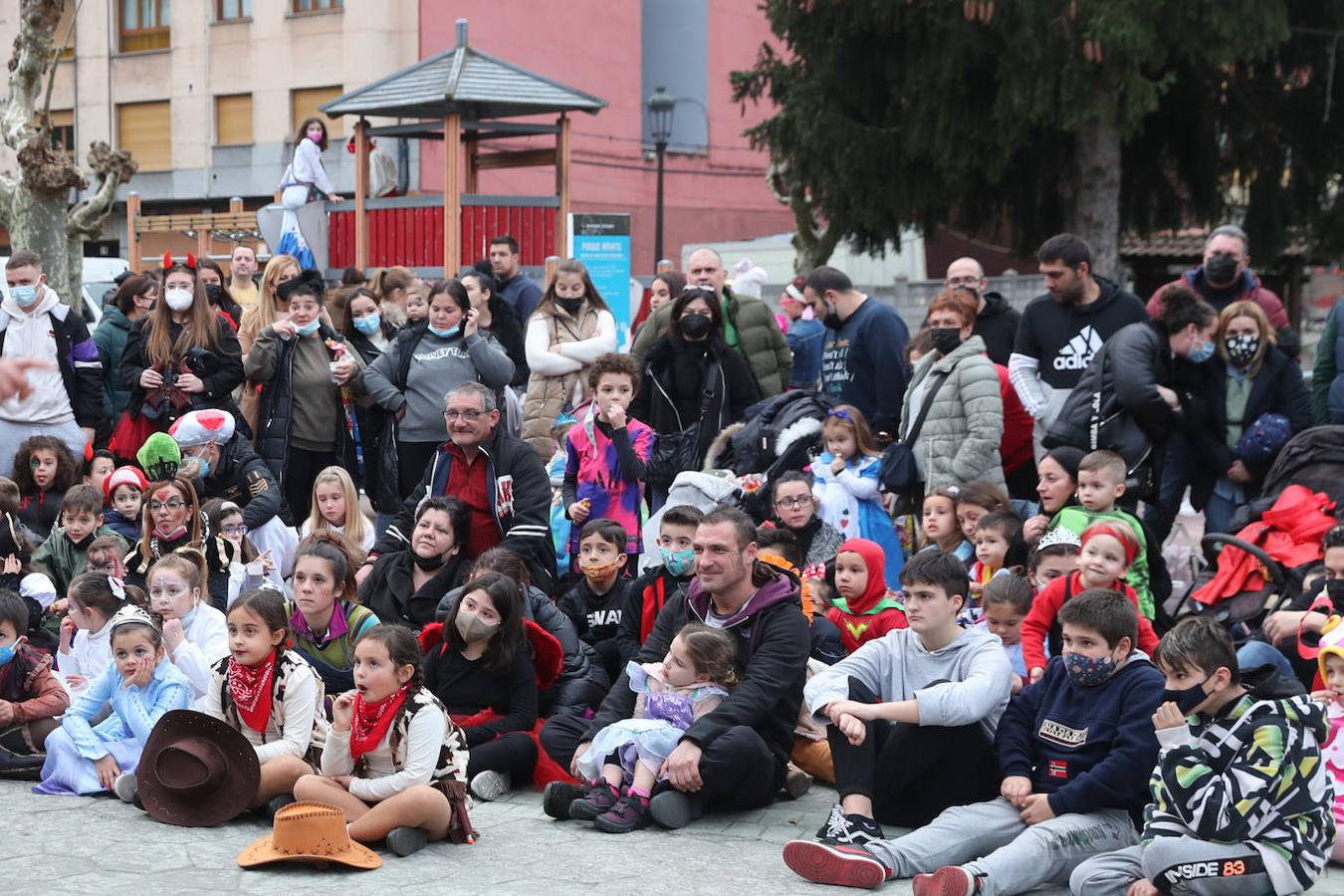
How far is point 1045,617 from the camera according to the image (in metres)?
7.00

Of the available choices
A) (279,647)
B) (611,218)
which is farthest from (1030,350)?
(611,218)

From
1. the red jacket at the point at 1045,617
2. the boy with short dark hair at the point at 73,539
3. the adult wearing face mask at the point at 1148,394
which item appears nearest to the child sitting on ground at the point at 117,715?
the boy with short dark hair at the point at 73,539

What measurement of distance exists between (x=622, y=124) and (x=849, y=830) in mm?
30839

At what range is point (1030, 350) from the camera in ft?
29.8

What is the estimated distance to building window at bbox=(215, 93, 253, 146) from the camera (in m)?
34.3

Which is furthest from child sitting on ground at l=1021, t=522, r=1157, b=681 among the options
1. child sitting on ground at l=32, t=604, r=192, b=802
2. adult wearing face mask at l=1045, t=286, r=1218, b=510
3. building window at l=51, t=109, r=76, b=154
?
building window at l=51, t=109, r=76, b=154

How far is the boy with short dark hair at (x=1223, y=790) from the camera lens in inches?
210

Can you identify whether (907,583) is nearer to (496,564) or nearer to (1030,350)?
(496,564)

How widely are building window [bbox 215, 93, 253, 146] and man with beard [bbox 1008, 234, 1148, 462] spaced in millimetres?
27585

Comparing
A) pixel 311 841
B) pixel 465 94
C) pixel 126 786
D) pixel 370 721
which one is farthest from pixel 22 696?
pixel 465 94

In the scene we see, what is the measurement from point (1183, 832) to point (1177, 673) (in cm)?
51

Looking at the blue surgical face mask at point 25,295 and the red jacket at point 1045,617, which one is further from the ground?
the blue surgical face mask at point 25,295

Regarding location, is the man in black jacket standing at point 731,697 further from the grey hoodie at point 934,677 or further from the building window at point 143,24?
the building window at point 143,24

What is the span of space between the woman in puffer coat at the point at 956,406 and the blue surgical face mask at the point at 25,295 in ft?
17.3
